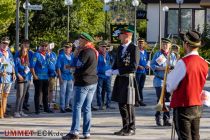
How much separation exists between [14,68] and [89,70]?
11.9 ft

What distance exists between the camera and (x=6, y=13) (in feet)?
114

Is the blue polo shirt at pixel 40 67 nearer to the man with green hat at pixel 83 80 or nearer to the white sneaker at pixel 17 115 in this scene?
the white sneaker at pixel 17 115

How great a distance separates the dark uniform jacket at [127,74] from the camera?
1113 cm

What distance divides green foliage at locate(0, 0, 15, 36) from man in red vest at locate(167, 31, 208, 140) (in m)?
27.7

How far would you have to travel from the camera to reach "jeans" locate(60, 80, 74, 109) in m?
14.9

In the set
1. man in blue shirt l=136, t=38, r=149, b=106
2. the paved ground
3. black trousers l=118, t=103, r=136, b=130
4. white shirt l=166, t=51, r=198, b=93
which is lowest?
the paved ground

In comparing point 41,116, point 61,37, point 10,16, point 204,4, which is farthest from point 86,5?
point 41,116

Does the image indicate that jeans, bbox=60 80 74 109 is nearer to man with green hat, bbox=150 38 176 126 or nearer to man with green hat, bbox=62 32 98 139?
man with green hat, bbox=150 38 176 126

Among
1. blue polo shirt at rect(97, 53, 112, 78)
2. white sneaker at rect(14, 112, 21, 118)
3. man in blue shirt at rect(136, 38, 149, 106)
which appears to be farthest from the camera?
man in blue shirt at rect(136, 38, 149, 106)

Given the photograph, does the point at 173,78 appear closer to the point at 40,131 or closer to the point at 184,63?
the point at 184,63

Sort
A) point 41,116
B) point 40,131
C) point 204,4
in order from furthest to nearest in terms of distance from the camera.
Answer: point 204,4 → point 41,116 → point 40,131

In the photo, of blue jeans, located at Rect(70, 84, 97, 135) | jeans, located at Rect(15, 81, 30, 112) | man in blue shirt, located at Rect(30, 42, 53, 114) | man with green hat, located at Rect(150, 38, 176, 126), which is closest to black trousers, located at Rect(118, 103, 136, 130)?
blue jeans, located at Rect(70, 84, 97, 135)

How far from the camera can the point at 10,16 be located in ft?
116

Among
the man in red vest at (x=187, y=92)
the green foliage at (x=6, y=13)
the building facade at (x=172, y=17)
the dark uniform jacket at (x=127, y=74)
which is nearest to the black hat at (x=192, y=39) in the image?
the man in red vest at (x=187, y=92)
